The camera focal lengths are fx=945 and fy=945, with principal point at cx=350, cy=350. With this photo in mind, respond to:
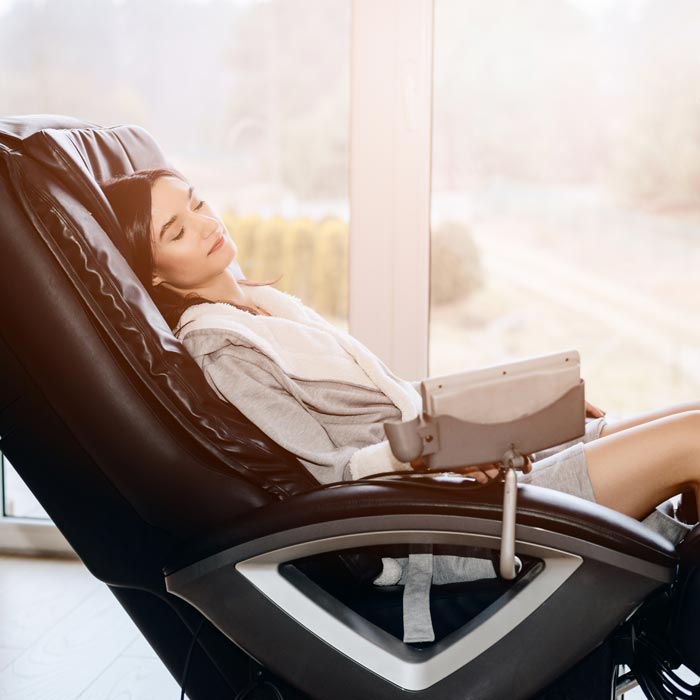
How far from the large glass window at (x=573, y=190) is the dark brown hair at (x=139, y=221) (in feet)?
3.26

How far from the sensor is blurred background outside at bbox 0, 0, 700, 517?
85.4 inches

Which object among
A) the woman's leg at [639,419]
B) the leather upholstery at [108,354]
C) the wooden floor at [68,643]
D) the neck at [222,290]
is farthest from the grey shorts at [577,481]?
the wooden floor at [68,643]

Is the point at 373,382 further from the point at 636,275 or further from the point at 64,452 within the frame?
the point at 636,275

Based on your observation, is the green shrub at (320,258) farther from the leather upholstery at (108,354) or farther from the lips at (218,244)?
the leather upholstery at (108,354)

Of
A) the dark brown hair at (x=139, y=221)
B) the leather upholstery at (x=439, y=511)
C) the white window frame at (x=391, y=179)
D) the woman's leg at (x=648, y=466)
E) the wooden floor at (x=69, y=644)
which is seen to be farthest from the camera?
the white window frame at (x=391, y=179)

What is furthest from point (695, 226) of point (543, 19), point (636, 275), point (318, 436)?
point (318, 436)

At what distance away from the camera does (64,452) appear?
1.17m

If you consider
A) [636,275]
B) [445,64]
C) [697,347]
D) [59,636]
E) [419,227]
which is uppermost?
[445,64]

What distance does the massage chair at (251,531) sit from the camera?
3.38 ft

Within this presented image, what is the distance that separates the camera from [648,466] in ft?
4.09

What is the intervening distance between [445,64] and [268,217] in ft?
1.84

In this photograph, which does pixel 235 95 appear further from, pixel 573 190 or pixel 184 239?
pixel 184 239

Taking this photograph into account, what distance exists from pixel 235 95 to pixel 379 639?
→ 1.58 m

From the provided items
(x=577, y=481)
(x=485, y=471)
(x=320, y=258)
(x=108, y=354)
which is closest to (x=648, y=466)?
(x=577, y=481)
